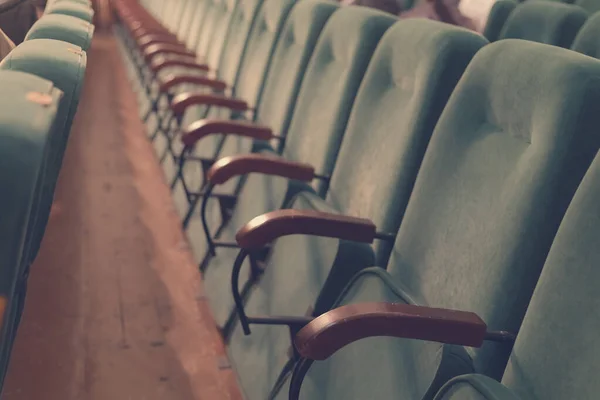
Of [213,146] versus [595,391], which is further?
[213,146]

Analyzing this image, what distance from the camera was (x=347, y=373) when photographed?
388 mm

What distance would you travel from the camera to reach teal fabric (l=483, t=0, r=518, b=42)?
0.87 m

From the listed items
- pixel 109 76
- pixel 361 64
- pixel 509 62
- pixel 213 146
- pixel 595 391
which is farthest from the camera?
pixel 109 76

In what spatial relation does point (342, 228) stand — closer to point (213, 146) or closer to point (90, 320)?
point (90, 320)

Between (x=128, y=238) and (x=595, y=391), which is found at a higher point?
(x=595, y=391)

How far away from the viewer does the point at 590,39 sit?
2.19ft

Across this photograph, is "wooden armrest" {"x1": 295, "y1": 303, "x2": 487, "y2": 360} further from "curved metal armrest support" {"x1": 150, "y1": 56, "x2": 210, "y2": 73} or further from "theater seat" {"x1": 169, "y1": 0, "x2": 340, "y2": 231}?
"curved metal armrest support" {"x1": 150, "y1": 56, "x2": 210, "y2": 73}

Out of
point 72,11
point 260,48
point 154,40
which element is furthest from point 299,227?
point 154,40

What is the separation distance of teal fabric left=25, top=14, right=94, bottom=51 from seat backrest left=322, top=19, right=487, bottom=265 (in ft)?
0.73

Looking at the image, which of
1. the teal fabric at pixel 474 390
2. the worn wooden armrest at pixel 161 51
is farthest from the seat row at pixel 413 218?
the worn wooden armrest at pixel 161 51

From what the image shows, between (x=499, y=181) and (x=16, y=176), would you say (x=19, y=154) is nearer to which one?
(x=16, y=176)

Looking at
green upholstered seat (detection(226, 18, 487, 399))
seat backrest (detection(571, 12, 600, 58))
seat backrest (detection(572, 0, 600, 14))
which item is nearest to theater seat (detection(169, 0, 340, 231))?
green upholstered seat (detection(226, 18, 487, 399))

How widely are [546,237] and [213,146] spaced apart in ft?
1.93

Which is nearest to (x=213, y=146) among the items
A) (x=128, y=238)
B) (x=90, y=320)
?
(x=128, y=238)
